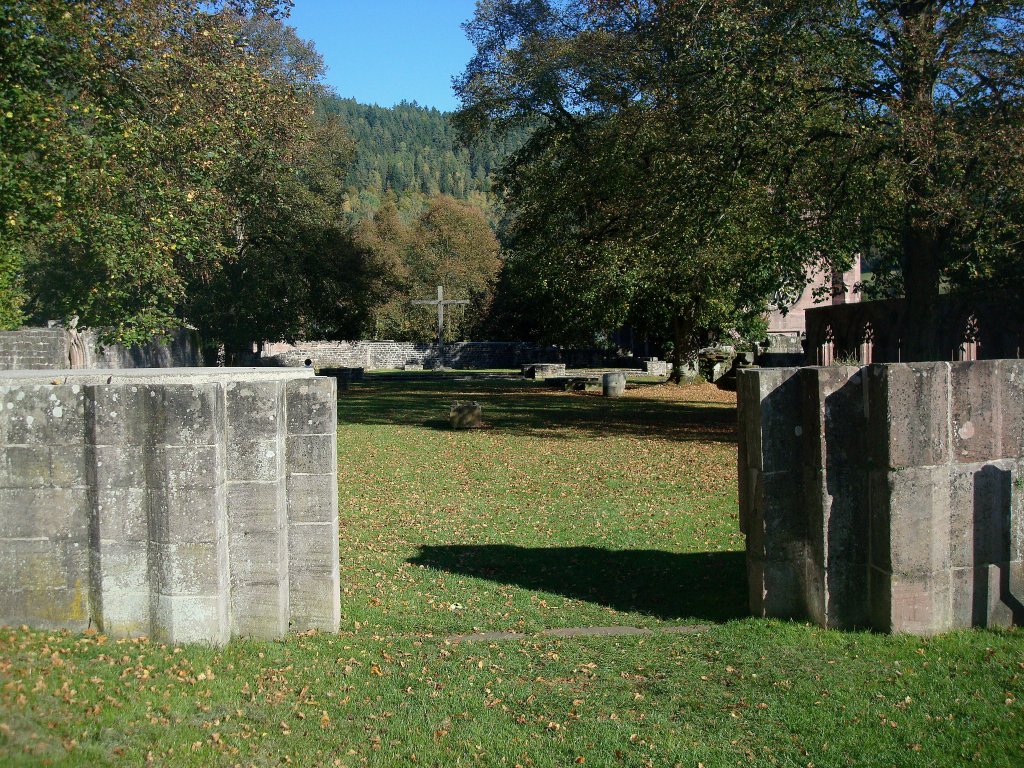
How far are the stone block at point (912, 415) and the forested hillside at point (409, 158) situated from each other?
12640 centimetres

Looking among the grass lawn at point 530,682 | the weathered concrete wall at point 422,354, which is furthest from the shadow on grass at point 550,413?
the weathered concrete wall at point 422,354

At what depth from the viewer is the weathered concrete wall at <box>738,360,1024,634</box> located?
6.74 metres

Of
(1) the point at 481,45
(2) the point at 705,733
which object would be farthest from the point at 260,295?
(2) the point at 705,733

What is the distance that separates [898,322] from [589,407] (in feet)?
30.3

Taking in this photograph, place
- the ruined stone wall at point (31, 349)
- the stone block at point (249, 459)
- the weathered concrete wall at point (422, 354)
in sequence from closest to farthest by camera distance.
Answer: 1. the stone block at point (249, 459)
2. the ruined stone wall at point (31, 349)
3. the weathered concrete wall at point (422, 354)

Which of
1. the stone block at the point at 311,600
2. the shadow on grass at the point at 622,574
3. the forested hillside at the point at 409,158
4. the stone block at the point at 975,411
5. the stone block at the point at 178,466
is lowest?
the shadow on grass at the point at 622,574

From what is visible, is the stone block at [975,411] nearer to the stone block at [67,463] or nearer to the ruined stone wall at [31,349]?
the stone block at [67,463]

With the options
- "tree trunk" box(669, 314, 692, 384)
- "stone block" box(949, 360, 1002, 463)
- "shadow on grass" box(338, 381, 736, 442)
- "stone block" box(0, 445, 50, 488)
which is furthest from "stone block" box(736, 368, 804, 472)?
"tree trunk" box(669, 314, 692, 384)

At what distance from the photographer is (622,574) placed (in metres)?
9.27

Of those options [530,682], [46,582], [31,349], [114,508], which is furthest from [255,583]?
[31,349]

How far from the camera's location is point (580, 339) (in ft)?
129

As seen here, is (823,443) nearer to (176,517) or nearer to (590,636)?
(590,636)

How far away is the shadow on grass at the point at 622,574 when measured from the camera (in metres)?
8.16

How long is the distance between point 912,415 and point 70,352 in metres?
21.9
